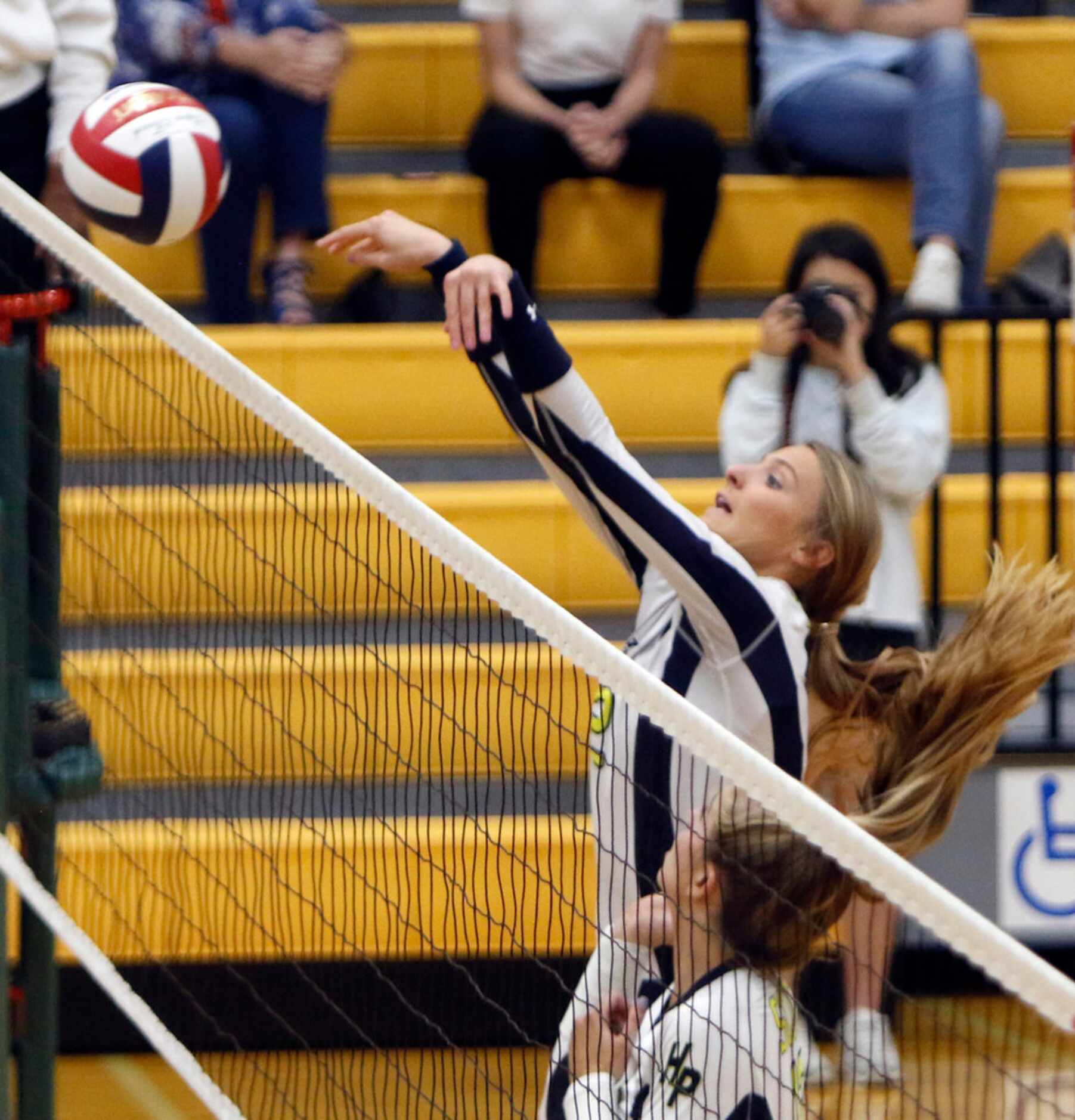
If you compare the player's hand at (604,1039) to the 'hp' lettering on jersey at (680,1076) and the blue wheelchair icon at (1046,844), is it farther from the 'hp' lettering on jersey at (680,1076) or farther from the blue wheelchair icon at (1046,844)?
the blue wheelchair icon at (1046,844)

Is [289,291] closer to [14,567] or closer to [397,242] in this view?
[14,567]

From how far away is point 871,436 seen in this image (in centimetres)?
404

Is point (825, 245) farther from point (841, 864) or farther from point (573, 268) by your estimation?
point (841, 864)

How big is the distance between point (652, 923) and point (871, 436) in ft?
6.71

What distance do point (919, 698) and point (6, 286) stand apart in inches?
79.5

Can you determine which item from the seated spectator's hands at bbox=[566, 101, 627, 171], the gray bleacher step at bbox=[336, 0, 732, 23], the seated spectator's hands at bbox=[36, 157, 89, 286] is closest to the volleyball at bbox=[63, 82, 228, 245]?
the seated spectator's hands at bbox=[36, 157, 89, 286]

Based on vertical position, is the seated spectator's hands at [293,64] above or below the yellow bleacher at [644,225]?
above

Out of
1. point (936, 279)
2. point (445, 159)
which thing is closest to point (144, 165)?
point (936, 279)

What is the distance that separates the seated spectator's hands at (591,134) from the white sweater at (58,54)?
150cm

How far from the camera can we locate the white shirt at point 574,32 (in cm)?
547

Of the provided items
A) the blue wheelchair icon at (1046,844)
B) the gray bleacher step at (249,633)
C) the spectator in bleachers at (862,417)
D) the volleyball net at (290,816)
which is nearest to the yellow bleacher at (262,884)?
the volleyball net at (290,816)

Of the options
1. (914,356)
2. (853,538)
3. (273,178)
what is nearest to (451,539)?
(853,538)

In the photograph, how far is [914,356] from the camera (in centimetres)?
428

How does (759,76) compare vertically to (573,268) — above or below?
above
